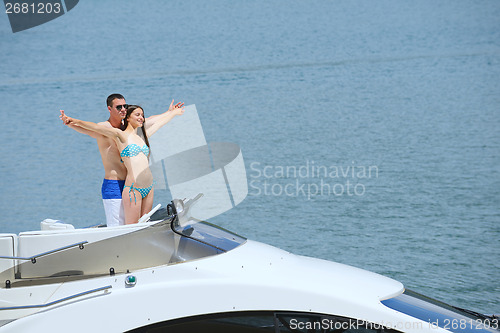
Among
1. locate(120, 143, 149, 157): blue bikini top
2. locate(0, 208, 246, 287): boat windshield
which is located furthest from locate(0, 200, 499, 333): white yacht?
locate(120, 143, 149, 157): blue bikini top

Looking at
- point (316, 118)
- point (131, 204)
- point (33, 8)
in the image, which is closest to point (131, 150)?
point (131, 204)

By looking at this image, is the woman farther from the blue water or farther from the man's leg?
the blue water

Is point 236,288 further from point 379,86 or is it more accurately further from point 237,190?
point 379,86

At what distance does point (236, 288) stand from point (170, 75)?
1871 centimetres

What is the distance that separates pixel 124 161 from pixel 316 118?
1030cm

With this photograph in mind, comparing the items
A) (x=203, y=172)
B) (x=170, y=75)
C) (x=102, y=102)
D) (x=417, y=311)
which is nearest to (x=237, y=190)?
(x=203, y=172)

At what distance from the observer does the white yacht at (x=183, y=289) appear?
2783 mm

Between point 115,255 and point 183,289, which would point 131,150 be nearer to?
point 115,255

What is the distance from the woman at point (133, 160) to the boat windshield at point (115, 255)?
1163 mm

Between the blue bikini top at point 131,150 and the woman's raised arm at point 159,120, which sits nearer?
the blue bikini top at point 131,150

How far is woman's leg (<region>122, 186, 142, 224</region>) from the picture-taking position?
4.33 meters

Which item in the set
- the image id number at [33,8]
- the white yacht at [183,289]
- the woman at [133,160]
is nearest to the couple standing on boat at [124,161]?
the woman at [133,160]
